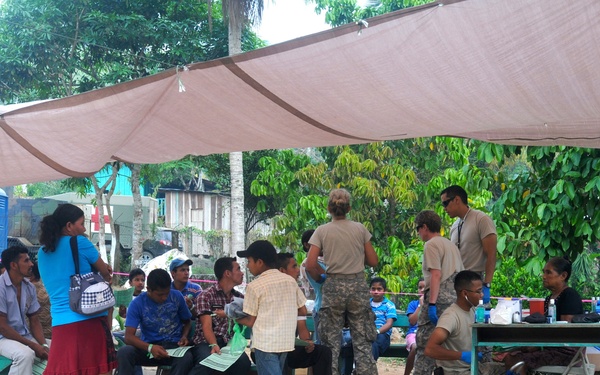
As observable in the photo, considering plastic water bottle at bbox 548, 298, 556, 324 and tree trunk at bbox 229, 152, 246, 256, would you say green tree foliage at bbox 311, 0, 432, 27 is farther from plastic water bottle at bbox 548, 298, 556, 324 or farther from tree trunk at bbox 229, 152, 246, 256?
plastic water bottle at bbox 548, 298, 556, 324

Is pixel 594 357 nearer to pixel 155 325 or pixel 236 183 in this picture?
pixel 155 325

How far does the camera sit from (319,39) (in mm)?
3984

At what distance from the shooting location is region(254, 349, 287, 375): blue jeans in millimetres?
5398

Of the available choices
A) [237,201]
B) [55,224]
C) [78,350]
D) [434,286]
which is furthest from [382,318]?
[237,201]

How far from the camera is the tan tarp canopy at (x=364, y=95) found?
3.76 meters

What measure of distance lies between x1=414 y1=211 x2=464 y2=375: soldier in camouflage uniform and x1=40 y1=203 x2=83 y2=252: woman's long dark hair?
256 cm

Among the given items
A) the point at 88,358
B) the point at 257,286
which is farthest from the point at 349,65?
the point at 88,358

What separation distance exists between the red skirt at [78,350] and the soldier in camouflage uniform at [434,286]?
2288mm

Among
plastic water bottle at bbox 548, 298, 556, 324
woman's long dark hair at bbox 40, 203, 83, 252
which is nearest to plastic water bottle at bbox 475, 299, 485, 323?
plastic water bottle at bbox 548, 298, 556, 324

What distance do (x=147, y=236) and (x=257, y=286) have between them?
20162 millimetres

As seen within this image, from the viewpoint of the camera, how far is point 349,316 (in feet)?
20.4

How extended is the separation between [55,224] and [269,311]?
1.58m

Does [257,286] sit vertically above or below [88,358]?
above

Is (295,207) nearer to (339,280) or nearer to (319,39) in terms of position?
(339,280)
